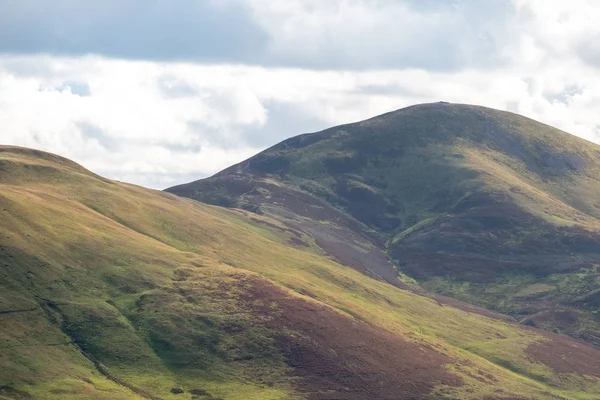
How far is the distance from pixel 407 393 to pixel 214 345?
149 ft

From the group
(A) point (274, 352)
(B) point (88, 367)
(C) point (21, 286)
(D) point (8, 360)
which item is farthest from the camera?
(A) point (274, 352)

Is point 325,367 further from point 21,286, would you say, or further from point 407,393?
point 21,286

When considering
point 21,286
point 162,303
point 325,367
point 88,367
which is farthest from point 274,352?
point 21,286

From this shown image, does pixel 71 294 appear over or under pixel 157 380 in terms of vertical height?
over

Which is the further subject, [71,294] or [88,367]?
[71,294]

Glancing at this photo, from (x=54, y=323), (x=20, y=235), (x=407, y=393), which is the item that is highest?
(x=20, y=235)

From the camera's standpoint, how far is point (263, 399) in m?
162

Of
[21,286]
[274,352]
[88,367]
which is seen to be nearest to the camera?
[88,367]

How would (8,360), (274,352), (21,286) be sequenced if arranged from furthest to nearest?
(274,352) → (21,286) → (8,360)

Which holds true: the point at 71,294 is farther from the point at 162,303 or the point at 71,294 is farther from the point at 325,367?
the point at 325,367

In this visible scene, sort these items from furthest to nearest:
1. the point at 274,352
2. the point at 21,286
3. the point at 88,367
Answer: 1. the point at 274,352
2. the point at 21,286
3. the point at 88,367

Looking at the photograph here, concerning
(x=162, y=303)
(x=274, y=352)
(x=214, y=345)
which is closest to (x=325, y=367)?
(x=274, y=352)

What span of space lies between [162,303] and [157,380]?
30.9 metres

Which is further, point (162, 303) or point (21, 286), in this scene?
point (162, 303)
